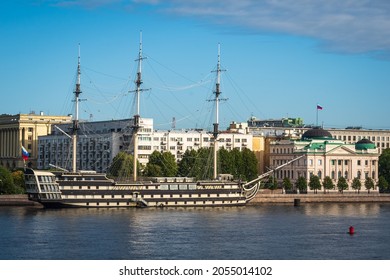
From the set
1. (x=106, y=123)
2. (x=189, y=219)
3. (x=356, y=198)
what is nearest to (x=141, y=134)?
(x=106, y=123)

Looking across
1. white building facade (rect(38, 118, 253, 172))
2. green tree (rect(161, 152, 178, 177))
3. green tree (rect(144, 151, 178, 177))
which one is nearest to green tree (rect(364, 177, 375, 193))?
white building facade (rect(38, 118, 253, 172))

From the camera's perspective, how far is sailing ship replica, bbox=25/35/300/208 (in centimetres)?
9988

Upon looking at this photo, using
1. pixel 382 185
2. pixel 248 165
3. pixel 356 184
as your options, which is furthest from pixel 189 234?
pixel 382 185

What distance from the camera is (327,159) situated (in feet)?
470

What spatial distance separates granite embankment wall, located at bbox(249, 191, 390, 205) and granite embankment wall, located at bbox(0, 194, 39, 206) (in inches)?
1045

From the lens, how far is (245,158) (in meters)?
142

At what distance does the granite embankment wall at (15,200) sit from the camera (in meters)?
104

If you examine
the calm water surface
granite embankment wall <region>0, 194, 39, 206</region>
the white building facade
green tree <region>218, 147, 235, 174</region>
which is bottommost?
the calm water surface

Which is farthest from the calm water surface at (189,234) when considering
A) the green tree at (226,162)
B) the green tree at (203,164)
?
the green tree at (226,162)

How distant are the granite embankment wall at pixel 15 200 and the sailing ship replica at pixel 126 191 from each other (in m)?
3.59

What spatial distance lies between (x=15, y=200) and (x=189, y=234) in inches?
1465

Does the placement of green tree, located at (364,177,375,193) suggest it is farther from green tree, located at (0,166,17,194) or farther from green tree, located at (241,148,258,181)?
green tree, located at (0,166,17,194)

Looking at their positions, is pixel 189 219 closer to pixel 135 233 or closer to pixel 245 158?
pixel 135 233

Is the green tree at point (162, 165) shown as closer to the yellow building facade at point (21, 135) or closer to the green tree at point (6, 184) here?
the green tree at point (6, 184)
